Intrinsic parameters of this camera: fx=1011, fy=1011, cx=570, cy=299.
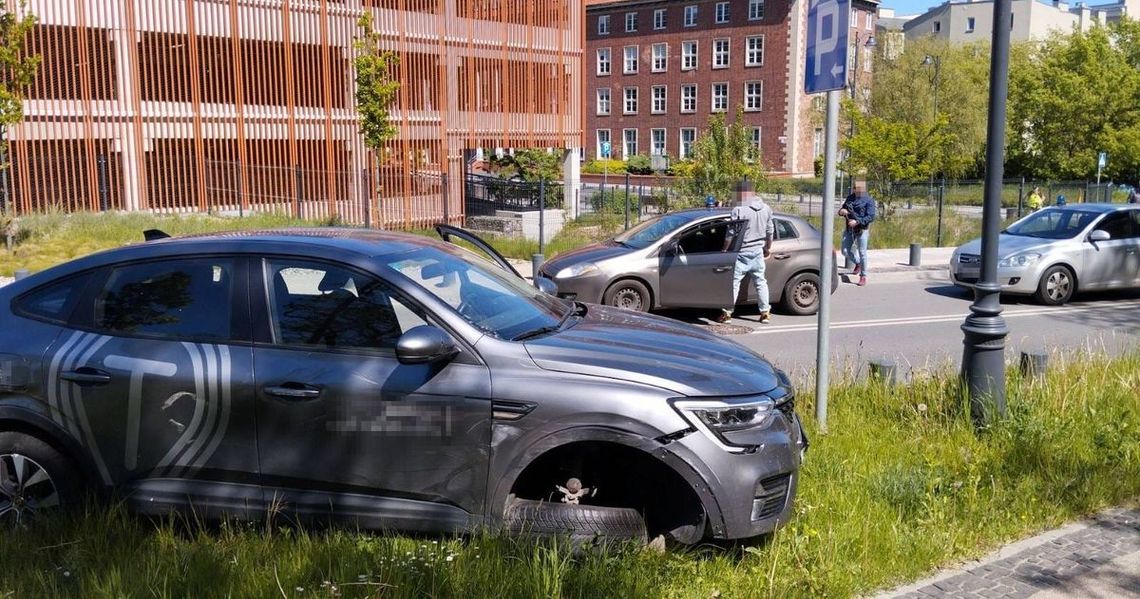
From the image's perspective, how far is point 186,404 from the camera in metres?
4.47

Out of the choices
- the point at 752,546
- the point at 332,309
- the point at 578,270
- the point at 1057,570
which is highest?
the point at 332,309

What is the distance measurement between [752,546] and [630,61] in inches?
2761

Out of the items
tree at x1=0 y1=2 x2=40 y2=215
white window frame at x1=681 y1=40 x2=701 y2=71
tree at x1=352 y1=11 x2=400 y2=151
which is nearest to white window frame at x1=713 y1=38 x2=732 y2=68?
white window frame at x1=681 y1=40 x2=701 y2=71

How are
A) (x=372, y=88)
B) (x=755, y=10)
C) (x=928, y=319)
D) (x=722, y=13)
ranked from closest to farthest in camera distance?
(x=928, y=319) < (x=372, y=88) < (x=755, y=10) < (x=722, y=13)

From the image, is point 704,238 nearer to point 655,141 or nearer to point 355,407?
point 355,407

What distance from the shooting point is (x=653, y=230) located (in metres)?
12.9

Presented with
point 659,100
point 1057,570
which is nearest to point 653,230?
point 1057,570

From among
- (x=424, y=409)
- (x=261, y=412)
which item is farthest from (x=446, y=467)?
(x=261, y=412)

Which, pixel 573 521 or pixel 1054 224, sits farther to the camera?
pixel 1054 224

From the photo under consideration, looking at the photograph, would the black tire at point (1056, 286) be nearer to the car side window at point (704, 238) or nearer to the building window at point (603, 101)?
the car side window at point (704, 238)

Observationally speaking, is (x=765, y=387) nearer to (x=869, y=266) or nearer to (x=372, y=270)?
(x=372, y=270)

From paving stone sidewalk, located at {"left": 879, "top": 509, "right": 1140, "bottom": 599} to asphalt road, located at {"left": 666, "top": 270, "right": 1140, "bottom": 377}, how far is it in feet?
9.27

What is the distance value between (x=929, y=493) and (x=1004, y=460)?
3.00ft

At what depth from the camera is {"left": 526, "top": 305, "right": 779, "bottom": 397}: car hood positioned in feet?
14.4
